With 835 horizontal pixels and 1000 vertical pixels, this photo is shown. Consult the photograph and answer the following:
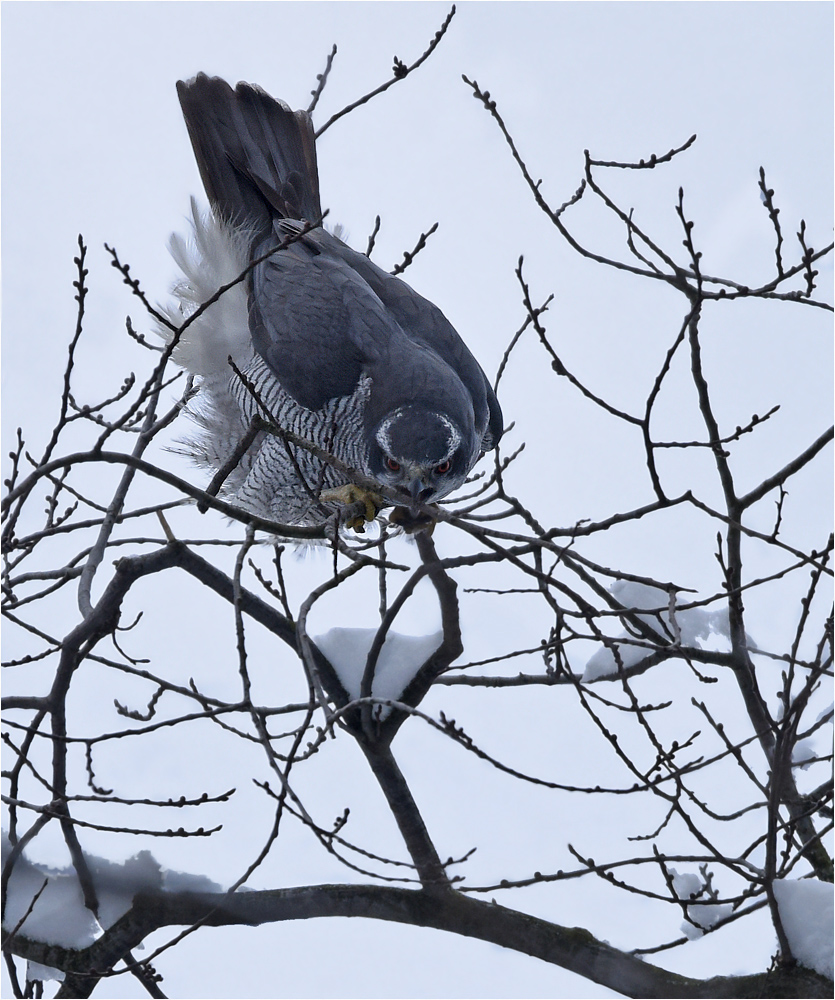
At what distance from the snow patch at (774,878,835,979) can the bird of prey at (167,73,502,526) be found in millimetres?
2185

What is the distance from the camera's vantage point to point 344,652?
4.17 metres

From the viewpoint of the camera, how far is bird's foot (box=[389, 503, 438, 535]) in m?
4.07

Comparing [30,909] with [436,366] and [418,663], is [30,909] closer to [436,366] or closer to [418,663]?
[418,663]

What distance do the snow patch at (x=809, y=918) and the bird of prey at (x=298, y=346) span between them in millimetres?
2185

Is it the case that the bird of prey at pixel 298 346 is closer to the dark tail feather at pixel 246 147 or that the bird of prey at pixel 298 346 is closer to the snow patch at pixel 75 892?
the dark tail feather at pixel 246 147

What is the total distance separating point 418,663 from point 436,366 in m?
1.57

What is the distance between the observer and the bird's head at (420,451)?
14.6 feet

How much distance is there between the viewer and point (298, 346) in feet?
16.1

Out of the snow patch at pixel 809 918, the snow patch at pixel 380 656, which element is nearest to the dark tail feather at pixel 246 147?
the snow patch at pixel 380 656

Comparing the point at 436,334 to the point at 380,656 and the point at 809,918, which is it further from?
the point at 809,918

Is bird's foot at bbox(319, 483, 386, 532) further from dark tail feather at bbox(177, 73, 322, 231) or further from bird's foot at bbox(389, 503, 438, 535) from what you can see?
dark tail feather at bbox(177, 73, 322, 231)

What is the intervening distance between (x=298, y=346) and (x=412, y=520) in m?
1.22

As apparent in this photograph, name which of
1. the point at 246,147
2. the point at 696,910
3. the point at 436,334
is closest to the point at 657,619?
the point at 696,910

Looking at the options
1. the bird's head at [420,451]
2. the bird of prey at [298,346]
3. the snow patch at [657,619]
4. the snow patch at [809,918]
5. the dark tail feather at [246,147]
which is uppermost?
the dark tail feather at [246,147]
